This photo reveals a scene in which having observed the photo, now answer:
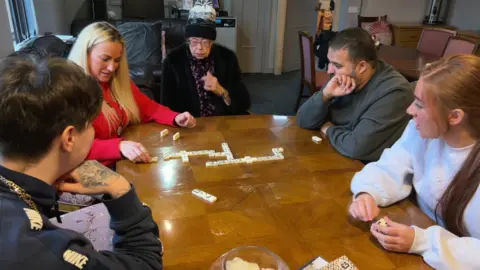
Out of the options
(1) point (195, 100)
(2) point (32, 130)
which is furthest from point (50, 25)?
(2) point (32, 130)

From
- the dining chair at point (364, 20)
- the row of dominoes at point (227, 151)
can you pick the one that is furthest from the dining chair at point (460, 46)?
the row of dominoes at point (227, 151)

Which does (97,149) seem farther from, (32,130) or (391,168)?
(391,168)

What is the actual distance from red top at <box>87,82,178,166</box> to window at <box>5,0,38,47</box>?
2393 millimetres

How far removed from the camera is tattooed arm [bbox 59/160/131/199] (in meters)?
0.94

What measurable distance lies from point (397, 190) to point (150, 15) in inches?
197

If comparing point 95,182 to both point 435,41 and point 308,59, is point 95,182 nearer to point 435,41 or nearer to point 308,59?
point 308,59

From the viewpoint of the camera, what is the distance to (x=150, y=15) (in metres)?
5.52

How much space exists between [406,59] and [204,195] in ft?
10.9

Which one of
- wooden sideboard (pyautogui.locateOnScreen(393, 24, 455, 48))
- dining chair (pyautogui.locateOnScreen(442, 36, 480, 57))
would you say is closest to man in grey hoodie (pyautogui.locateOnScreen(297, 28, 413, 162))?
dining chair (pyautogui.locateOnScreen(442, 36, 480, 57))

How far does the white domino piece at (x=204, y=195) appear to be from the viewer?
1.26 meters

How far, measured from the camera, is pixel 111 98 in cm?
189

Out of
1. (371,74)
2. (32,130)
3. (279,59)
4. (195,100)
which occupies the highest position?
(32,130)

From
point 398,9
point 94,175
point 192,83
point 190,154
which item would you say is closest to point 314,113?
point 190,154

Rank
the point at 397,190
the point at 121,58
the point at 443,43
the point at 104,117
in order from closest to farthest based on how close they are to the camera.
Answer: the point at 397,190
the point at 104,117
the point at 121,58
the point at 443,43
